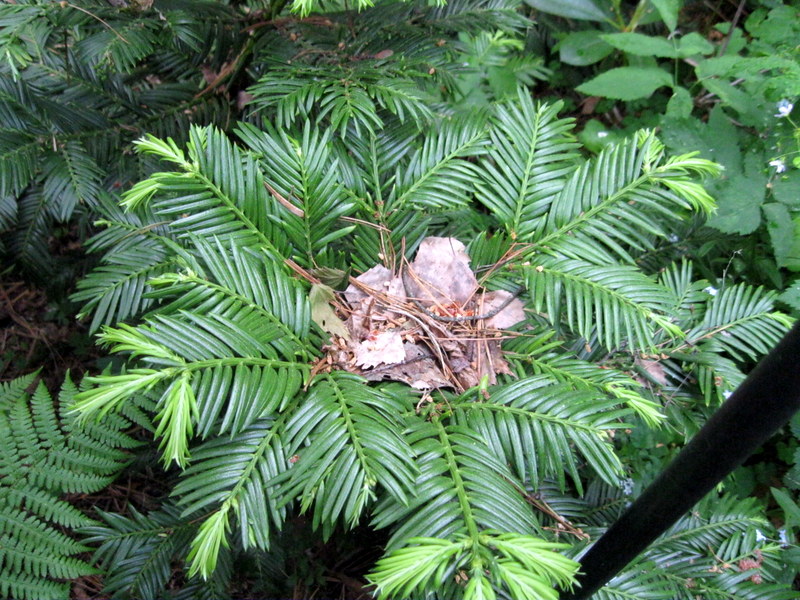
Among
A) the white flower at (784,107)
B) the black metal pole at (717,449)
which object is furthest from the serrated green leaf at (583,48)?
the black metal pole at (717,449)

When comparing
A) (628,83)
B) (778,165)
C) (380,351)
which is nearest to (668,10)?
(628,83)

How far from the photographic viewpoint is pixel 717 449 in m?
0.69

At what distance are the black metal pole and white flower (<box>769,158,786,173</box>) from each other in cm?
143

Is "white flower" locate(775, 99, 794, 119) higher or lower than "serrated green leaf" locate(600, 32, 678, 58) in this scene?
lower

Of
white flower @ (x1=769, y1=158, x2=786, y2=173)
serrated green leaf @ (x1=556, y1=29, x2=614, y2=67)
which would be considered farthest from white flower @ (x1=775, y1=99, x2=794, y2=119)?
serrated green leaf @ (x1=556, y1=29, x2=614, y2=67)

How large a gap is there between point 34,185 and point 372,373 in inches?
61.8

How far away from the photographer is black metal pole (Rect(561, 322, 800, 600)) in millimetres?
598

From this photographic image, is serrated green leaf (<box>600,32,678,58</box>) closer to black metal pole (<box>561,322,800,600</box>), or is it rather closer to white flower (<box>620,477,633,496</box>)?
white flower (<box>620,477,633,496</box>)

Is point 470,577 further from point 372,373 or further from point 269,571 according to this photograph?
point 269,571

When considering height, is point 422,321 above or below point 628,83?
below

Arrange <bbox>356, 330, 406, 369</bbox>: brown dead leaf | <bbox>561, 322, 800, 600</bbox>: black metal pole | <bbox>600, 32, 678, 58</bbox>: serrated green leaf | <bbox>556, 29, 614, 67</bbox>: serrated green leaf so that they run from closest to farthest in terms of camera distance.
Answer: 1. <bbox>561, 322, 800, 600</bbox>: black metal pole
2. <bbox>356, 330, 406, 369</bbox>: brown dead leaf
3. <bbox>600, 32, 678, 58</bbox>: serrated green leaf
4. <bbox>556, 29, 614, 67</bbox>: serrated green leaf

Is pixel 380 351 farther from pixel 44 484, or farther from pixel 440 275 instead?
pixel 44 484

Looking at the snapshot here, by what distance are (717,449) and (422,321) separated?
651mm

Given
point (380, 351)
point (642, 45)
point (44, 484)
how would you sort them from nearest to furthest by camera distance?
point (380, 351), point (44, 484), point (642, 45)
